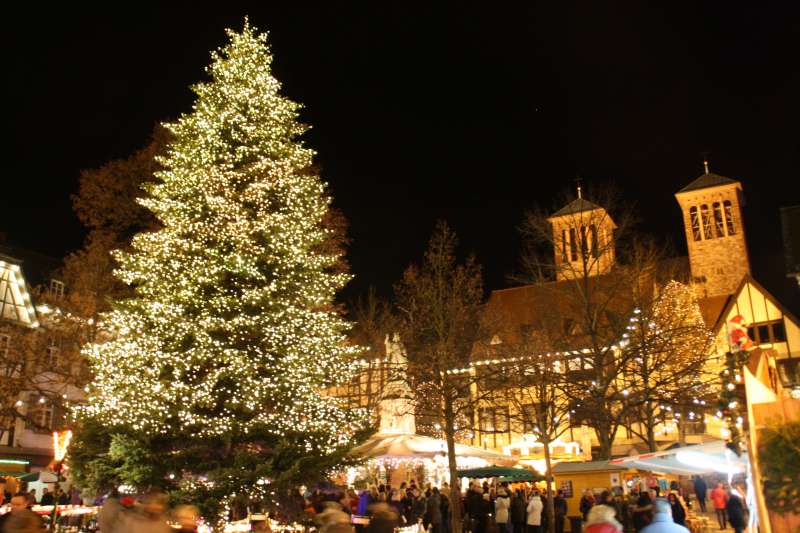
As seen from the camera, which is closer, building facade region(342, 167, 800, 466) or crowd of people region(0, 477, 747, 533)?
crowd of people region(0, 477, 747, 533)

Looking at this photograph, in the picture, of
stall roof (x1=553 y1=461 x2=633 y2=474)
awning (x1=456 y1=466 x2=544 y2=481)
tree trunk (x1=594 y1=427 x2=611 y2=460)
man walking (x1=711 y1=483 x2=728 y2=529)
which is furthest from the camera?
awning (x1=456 y1=466 x2=544 y2=481)

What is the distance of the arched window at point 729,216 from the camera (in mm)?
58969

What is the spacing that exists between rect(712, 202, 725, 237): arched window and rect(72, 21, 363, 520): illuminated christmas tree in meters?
49.6

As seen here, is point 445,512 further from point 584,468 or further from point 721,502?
point 721,502

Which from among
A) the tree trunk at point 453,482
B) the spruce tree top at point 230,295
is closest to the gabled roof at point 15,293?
the spruce tree top at point 230,295

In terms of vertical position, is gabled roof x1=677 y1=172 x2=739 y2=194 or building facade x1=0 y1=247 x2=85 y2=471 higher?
gabled roof x1=677 y1=172 x2=739 y2=194

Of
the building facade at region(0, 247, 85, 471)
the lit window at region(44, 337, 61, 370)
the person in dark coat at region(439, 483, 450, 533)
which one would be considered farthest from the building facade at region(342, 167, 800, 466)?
the lit window at region(44, 337, 61, 370)

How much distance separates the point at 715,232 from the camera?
195ft

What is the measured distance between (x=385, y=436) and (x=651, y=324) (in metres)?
12.0

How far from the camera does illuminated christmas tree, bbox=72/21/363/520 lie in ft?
49.6

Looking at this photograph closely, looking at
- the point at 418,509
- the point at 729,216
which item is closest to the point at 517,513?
the point at 418,509

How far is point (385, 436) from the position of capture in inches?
813

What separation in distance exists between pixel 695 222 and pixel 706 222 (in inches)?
35.6

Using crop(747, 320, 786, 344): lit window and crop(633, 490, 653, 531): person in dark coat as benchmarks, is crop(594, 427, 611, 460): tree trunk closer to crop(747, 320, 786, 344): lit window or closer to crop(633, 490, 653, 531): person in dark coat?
crop(633, 490, 653, 531): person in dark coat
